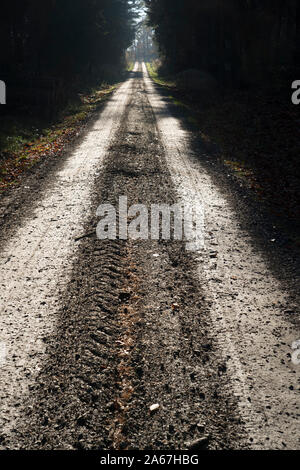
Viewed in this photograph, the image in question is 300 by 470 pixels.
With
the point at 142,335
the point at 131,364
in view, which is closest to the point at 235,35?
the point at 142,335

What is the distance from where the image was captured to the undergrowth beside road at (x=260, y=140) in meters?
7.71

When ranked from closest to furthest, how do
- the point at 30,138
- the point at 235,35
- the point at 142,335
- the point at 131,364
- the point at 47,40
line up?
the point at 131,364, the point at 142,335, the point at 30,138, the point at 235,35, the point at 47,40

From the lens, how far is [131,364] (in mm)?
3277

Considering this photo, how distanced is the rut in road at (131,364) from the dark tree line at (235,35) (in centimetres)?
1723

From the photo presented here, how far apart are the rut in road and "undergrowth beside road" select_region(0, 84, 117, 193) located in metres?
4.65

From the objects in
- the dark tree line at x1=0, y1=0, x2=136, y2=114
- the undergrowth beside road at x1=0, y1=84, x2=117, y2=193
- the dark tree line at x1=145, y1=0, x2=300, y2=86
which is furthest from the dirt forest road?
the dark tree line at x1=145, y1=0, x2=300, y2=86

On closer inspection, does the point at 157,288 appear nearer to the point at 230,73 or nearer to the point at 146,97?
the point at 146,97

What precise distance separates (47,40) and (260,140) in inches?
702

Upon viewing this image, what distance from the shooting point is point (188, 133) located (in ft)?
42.4

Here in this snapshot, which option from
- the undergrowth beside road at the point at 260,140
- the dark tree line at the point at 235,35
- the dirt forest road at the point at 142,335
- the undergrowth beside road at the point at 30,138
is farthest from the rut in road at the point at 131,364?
the dark tree line at the point at 235,35

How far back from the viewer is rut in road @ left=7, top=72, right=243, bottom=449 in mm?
2678

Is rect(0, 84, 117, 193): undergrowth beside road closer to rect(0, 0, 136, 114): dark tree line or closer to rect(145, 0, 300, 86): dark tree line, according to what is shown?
rect(0, 0, 136, 114): dark tree line

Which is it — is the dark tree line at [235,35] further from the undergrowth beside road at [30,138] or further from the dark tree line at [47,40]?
the undergrowth beside road at [30,138]

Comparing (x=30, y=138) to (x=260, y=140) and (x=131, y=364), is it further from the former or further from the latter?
(x=131, y=364)
